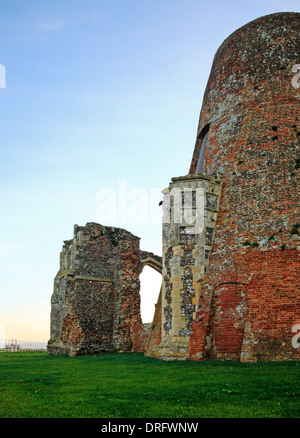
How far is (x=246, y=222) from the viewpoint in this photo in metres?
13.7

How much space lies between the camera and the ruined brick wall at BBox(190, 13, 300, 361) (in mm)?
12203

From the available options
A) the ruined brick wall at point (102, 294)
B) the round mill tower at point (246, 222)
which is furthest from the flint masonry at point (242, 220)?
the ruined brick wall at point (102, 294)

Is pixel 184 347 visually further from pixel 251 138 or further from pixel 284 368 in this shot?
pixel 251 138

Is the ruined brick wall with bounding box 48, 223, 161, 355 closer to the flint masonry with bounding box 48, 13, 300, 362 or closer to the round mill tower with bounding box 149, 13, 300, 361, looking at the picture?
the flint masonry with bounding box 48, 13, 300, 362

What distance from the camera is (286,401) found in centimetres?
698

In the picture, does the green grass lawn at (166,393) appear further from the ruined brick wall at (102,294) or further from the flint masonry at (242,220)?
the ruined brick wall at (102,294)

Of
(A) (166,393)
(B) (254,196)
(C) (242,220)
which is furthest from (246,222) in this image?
(A) (166,393)

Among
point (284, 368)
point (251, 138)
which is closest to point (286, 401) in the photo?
point (284, 368)

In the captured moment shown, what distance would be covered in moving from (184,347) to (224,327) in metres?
1.51

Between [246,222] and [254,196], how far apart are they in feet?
3.00

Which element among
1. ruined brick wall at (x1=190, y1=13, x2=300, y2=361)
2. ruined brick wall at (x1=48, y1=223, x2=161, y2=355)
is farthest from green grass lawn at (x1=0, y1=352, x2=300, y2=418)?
ruined brick wall at (x1=48, y1=223, x2=161, y2=355)

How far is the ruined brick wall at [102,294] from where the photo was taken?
24094 millimetres

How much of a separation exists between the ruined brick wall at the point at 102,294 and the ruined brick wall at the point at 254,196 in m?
11.2

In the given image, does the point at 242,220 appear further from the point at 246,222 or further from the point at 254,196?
the point at 254,196
